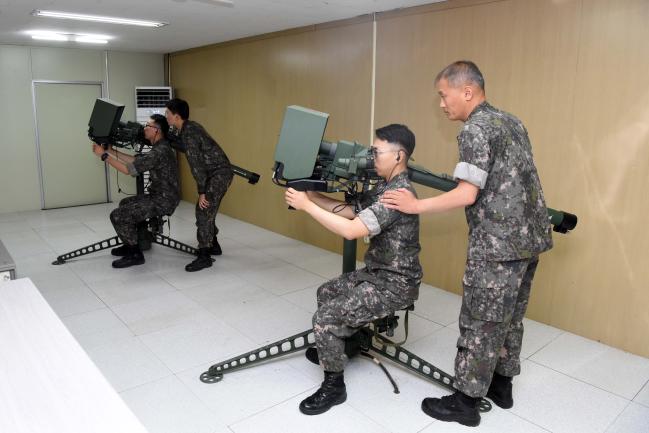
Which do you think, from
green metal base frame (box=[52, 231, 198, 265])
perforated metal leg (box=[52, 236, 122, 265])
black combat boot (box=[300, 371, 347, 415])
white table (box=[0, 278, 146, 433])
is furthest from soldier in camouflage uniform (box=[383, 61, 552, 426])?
perforated metal leg (box=[52, 236, 122, 265])

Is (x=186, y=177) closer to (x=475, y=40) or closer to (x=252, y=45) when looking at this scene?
(x=252, y=45)

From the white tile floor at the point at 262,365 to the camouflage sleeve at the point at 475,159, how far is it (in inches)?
46.4

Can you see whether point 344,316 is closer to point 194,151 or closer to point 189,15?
point 194,151

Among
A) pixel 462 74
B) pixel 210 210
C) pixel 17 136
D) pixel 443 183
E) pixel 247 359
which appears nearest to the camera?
pixel 462 74

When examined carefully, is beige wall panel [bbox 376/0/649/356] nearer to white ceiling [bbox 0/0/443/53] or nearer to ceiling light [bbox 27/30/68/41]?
white ceiling [bbox 0/0/443/53]

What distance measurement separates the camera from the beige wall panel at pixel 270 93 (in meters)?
4.57

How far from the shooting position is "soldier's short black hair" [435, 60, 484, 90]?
2221 mm

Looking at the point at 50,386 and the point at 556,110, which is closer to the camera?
the point at 50,386

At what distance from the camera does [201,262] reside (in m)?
4.48

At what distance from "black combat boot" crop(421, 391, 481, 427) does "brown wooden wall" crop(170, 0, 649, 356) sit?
133 cm

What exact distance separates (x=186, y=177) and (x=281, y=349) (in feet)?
17.1

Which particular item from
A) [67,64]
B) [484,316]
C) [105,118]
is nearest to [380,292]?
[484,316]

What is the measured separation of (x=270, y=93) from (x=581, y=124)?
3.38m

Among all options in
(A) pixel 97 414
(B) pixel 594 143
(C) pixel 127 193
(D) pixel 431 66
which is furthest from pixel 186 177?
(A) pixel 97 414
